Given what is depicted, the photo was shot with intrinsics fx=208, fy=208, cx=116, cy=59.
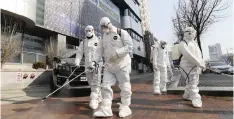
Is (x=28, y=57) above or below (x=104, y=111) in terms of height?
above

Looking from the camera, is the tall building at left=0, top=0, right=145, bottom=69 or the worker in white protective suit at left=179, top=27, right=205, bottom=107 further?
the tall building at left=0, top=0, right=145, bottom=69

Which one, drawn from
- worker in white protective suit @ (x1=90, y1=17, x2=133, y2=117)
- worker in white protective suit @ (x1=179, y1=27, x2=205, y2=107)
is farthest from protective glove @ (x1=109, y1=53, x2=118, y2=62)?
worker in white protective suit @ (x1=179, y1=27, x2=205, y2=107)

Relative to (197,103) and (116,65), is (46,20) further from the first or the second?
(197,103)

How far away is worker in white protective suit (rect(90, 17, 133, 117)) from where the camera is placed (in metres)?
4.02

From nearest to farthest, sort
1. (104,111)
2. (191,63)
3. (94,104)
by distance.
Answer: (104,111), (94,104), (191,63)

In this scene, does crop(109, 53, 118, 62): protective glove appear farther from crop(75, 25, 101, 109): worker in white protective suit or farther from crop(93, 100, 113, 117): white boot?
crop(75, 25, 101, 109): worker in white protective suit

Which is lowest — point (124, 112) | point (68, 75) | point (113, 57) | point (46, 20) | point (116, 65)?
point (124, 112)

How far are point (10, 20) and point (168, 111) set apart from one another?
1536 cm

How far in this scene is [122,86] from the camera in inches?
163

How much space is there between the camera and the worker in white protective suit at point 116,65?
13.2ft

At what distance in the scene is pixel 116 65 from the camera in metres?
4.11

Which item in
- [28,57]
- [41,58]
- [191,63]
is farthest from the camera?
[41,58]

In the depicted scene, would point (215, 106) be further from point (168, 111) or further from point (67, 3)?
point (67, 3)

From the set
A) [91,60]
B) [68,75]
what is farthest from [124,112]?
[68,75]
